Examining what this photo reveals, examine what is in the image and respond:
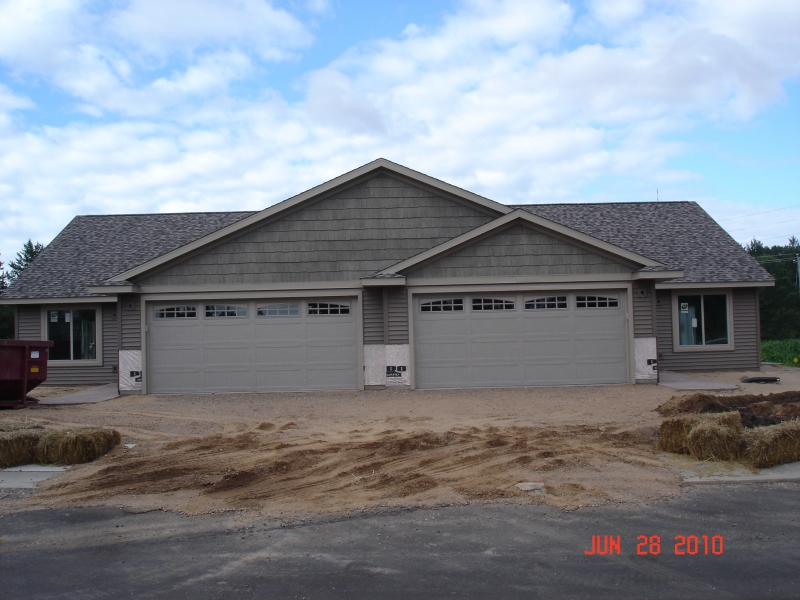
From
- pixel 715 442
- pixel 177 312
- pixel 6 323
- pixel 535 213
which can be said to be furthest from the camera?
pixel 6 323

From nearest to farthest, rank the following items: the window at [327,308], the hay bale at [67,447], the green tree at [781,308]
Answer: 1. the hay bale at [67,447]
2. the window at [327,308]
3. the green tree at [781,308]

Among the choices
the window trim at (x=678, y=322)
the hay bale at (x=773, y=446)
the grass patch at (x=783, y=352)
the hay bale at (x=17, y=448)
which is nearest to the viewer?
the hay bale at (x=773, y=446)

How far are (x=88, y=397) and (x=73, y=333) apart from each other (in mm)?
3900

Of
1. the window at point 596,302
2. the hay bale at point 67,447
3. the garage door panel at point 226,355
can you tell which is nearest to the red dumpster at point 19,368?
the garage door panel at point 226,355

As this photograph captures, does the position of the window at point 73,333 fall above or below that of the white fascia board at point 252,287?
below

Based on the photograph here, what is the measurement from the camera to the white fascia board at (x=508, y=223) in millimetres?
14836

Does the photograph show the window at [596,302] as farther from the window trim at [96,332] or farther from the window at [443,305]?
the window trim at [96,332]

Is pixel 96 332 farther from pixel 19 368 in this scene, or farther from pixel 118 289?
pixel 19 368

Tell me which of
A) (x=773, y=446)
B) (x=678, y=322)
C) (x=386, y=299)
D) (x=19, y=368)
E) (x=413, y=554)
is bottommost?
(x=413, y=554)

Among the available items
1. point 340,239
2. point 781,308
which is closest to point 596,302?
point 340,239

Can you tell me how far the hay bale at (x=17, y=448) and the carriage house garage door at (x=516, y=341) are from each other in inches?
332

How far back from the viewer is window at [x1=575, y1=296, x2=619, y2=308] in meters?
15.3

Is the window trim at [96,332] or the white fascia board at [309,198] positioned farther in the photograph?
the window trim at [96,332]

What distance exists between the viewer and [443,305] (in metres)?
15.3
